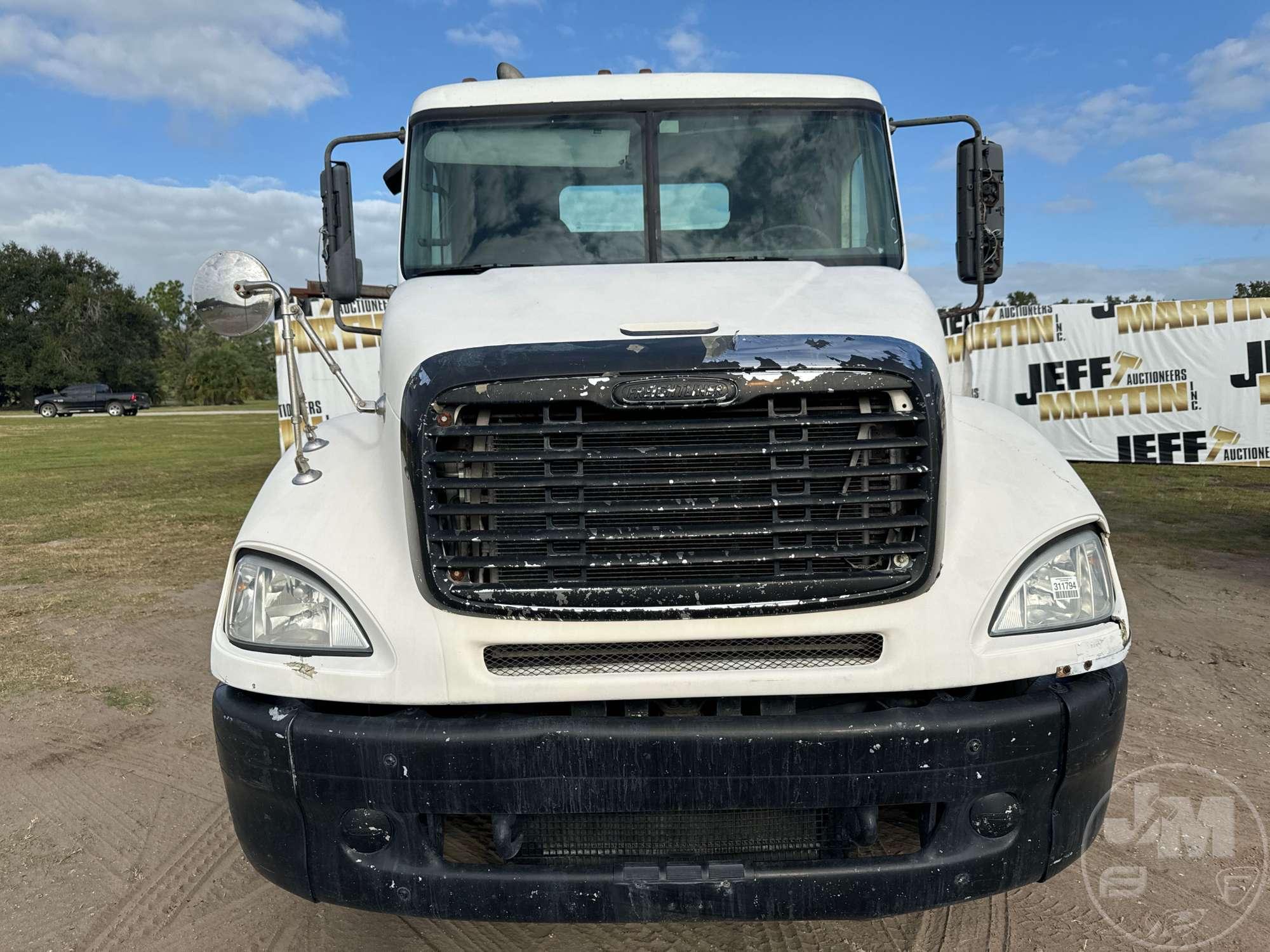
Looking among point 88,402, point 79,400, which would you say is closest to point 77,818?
point 88,402

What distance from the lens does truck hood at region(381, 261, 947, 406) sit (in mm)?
2588

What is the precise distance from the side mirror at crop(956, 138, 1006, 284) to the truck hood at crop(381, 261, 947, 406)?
77 centimetres

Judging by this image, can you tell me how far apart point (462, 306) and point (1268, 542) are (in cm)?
916

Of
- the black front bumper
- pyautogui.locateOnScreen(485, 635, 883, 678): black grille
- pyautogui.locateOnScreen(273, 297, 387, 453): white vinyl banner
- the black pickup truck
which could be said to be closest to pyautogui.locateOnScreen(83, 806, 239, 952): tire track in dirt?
the black front bumper

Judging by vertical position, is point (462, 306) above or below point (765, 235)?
below

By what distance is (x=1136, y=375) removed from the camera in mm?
15820

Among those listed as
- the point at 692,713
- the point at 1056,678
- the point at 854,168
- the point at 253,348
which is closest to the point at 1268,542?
the point at 854,168

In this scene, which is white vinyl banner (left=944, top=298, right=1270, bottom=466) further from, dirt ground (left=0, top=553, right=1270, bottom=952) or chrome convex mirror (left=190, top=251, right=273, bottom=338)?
chrome convex mirror (left=190, top=251, right=273, bottom=338)

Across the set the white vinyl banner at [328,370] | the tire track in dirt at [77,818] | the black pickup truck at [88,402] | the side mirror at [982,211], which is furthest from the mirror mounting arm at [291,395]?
the black pickup truck at [88,402]

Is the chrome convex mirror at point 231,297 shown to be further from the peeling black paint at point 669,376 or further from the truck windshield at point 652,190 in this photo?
the truck windshield at point 652,190

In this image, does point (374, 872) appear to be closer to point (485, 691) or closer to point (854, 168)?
point (485, 691)

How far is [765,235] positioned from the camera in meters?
3.73

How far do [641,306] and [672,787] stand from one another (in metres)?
1.33

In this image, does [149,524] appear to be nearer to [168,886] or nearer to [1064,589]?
[168,886]
